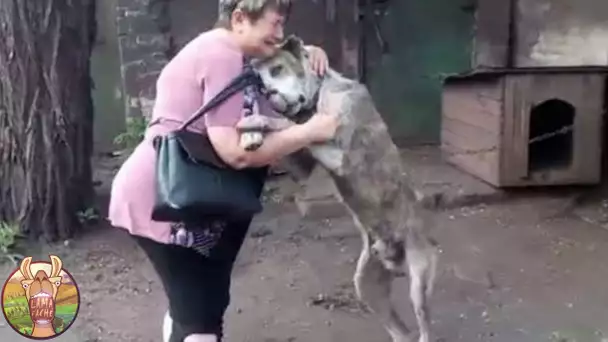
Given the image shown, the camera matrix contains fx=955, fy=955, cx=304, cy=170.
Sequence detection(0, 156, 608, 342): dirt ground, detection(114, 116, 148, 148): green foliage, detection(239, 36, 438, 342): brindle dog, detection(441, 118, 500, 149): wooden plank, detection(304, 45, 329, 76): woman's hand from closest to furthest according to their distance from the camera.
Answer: detection(239, 36, 438, 342): brindle dog, detection(304, 45, 329, 76): woman's hand, detection(0, 156, 608, 342): dirt ground, detection(441, 118, 500, 149): wooden plank, detection(114, 116, 148, 148): green foliage

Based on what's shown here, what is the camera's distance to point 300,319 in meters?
4.23

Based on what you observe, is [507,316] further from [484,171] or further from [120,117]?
[120,117]

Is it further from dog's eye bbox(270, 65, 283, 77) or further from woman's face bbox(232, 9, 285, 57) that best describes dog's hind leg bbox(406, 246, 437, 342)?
woman's face bbox(232, 9, 285, 57)

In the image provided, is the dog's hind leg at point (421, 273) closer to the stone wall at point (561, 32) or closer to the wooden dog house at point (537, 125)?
the wooden dog house at point (537, 125)

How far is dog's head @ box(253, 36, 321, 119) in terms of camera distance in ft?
8.46

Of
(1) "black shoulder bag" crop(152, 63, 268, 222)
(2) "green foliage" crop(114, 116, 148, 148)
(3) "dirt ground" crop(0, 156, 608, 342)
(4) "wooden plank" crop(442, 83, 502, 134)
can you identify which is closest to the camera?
(1) "black shoulder bag" crop(152, 63, 268, 222)

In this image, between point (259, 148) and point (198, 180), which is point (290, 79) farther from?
point (198, 180)

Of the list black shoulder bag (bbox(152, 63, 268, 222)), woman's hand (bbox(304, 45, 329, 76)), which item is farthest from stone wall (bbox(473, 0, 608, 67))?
black shoulder bag (bbox(152, 63, 268, 222))

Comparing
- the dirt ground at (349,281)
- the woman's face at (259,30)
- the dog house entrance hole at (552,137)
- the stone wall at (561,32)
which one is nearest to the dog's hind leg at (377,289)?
the dirt ground at (349,281)

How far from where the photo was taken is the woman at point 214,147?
2418mm

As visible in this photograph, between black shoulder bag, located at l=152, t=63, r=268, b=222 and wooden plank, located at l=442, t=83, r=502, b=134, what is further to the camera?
wooden plank, located at l=442, t=83, r=502, b=134

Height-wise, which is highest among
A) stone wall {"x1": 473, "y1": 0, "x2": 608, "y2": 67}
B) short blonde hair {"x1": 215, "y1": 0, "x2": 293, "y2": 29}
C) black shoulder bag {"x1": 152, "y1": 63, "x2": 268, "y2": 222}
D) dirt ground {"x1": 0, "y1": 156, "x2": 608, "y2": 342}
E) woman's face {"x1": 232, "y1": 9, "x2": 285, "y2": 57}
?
short blonde hair {"x1": 215, "y1": 0, "x2": 293, "y2": 29}

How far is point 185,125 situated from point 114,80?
5.72 metres

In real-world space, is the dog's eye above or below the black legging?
above
